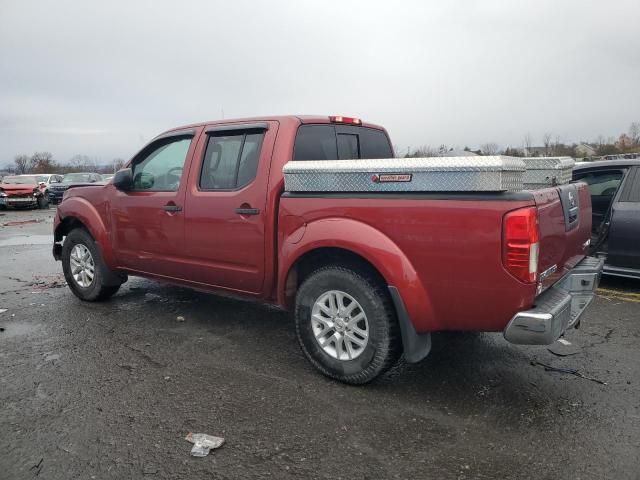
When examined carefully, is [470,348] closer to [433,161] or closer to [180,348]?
[433,161]

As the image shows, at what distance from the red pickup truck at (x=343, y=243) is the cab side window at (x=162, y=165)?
0.05 ft

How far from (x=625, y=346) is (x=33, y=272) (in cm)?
789

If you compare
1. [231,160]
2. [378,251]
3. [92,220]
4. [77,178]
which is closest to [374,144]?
[231,160]

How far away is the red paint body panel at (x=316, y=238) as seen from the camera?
2930 mm

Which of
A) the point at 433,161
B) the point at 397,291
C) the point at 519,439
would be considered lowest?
the point at 519,439

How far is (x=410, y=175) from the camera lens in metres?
3.14

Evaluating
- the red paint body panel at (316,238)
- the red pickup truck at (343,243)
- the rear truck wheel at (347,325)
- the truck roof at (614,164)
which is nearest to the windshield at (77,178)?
the red paint body panel at (316,238)

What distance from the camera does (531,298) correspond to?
9.48 ft

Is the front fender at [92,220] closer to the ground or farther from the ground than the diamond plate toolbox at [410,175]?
closer to the ground

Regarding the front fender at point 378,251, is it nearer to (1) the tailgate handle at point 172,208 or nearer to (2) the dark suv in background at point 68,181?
(1) the tailgate handle at point 172,208

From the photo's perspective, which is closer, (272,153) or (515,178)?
(515,178)

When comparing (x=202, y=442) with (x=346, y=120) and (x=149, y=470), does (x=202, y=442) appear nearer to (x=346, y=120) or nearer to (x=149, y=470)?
(x=149, y=470)

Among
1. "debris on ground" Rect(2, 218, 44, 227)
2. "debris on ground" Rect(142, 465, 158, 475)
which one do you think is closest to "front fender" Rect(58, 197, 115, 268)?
"debris on ground" Rect(142, 465, 158, 475)

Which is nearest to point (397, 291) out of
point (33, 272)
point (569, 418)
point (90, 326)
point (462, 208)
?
point (462, 208)
